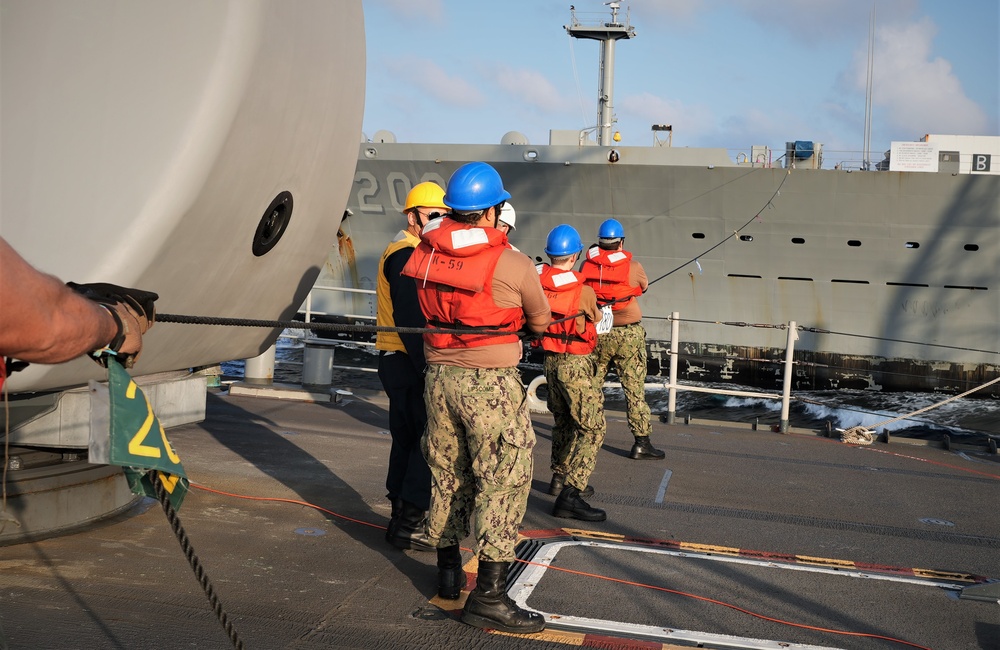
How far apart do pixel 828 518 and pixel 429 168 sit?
1832 centimetres

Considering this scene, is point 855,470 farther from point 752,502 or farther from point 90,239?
point 90,239

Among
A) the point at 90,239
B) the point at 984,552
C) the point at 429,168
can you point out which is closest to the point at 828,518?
the point at 984,552

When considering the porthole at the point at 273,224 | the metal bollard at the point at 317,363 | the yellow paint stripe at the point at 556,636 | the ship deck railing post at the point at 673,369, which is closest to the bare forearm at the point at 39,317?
the yellow paint stripe at the point at 556,636

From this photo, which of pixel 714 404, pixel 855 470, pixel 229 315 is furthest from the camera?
pixel 714 404

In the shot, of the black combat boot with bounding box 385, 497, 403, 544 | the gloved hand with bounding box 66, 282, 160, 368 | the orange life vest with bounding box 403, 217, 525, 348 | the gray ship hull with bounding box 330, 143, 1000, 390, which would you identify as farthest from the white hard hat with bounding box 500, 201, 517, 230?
the gray ship hull with bounding box 330, 143, 1000, 390

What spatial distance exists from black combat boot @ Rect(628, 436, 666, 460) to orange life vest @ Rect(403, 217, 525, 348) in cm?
381

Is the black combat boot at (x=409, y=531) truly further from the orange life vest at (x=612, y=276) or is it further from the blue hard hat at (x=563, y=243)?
the orange life vest at (x=612, y=276)

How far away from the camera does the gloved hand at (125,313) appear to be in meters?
1.85

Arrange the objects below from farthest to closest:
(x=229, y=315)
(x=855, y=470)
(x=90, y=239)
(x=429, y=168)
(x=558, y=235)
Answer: (x=429, y=168), (x=855, y=470), (x=558, y=235), (x=229, y=315), (x=90, y=239)

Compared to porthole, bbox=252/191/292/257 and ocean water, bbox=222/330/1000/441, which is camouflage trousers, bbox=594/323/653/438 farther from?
ocean water, bbox=222/330/1000/441

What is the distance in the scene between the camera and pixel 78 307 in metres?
1.67

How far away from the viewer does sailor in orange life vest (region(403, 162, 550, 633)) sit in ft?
11.0

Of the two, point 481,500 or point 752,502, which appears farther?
point 752,502

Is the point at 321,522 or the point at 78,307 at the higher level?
the point at 78,307
